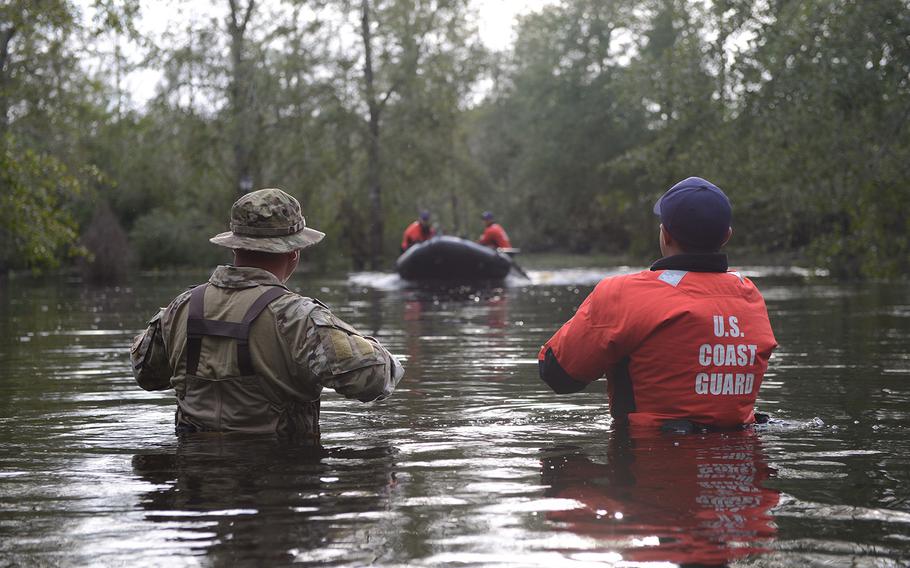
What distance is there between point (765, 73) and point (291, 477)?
51.1 feet

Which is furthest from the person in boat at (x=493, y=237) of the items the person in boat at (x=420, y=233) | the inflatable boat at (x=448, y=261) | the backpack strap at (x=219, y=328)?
the backpack strap at (x=219, y=328)

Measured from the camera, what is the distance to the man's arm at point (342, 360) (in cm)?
511

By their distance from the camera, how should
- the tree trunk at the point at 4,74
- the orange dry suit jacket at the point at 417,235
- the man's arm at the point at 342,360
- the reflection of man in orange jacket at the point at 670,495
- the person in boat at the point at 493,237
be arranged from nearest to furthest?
the reflection of man in orange jacket at the point at 670,495, the man's arm at the point at 342,360, the tree trunk at the point at 4,74, the orange dry suit jacket at the point at 417,235, the person in boat at the point at 493,237

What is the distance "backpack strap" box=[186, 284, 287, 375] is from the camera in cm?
523

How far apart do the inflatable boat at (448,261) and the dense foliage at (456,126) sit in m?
4.43

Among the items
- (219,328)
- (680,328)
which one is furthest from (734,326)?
(219,328)

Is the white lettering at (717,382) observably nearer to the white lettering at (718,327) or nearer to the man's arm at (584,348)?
the white lettering at (718,327)

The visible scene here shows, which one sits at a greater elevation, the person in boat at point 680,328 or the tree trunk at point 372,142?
the tree trunk at point 372,142

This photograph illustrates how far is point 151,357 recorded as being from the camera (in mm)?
5504

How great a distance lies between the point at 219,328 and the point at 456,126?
38.1 m

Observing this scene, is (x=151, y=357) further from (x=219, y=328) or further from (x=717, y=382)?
(x=717, y=382)

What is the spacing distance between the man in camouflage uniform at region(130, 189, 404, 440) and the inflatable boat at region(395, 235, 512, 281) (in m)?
23.6

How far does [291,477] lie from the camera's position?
17.3 feet

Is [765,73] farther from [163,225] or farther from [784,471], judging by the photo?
[163,225]
